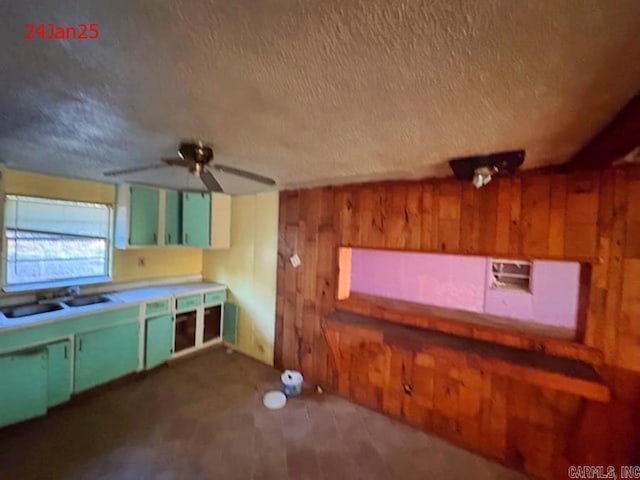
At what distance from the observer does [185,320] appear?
11.7 feet

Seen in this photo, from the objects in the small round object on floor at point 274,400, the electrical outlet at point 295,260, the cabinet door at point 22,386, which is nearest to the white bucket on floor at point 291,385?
the small round object on floor at point 274,400

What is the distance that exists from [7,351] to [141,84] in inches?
97.7

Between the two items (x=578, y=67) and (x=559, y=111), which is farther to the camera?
(x=559, y=111)

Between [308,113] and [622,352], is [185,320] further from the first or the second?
[622,352]

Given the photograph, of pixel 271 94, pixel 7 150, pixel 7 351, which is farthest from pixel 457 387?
pixel 7 150

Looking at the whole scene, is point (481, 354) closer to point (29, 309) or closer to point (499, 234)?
point (499, 234)

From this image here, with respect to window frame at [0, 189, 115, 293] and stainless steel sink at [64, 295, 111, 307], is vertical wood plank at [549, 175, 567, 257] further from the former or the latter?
window frame at [0, 189, 115, 293]

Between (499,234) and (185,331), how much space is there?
3467 millimetres

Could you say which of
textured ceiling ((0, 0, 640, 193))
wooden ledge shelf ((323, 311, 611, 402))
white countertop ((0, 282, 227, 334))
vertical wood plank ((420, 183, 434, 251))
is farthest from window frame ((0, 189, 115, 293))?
vertical wood plank ((420, 183, 434, 251))

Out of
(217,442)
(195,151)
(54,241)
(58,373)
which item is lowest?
(217,442)

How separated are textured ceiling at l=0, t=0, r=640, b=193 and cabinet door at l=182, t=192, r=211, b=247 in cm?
179

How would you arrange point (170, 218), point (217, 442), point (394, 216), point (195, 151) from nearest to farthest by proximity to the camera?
1. point (195, 151)
2. point (217, 442)
3. point (394, 216)
4. point (170, 218)

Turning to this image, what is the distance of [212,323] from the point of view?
3.87 meters

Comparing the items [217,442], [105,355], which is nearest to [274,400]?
[217,442]
